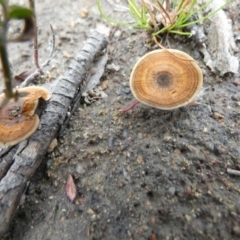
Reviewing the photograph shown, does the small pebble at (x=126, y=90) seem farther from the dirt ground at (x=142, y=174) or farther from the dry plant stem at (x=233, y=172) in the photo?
the dry plant stem at (x=233, y=172)

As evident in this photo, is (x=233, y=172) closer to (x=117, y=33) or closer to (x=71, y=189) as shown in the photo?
(x=71, y=189)

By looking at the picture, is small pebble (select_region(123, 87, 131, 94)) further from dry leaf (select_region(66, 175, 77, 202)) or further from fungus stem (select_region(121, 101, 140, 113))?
dry leaf (select_region(66, 175, 77, 202))

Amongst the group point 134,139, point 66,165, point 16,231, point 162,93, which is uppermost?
point 162,93

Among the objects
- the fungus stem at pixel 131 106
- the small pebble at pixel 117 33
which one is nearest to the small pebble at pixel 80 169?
the fungus stem at pixel 131 106

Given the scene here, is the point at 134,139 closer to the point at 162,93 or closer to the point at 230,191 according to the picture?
the point at 162,93

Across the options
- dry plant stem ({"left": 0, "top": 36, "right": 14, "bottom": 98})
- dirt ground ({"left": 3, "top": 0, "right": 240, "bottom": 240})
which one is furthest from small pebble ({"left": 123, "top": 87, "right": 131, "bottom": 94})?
dry plant stem ({"left": 0, "top": 36, "right": 14, "bottom": 98})

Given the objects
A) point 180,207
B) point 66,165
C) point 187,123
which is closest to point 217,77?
point 187,123
